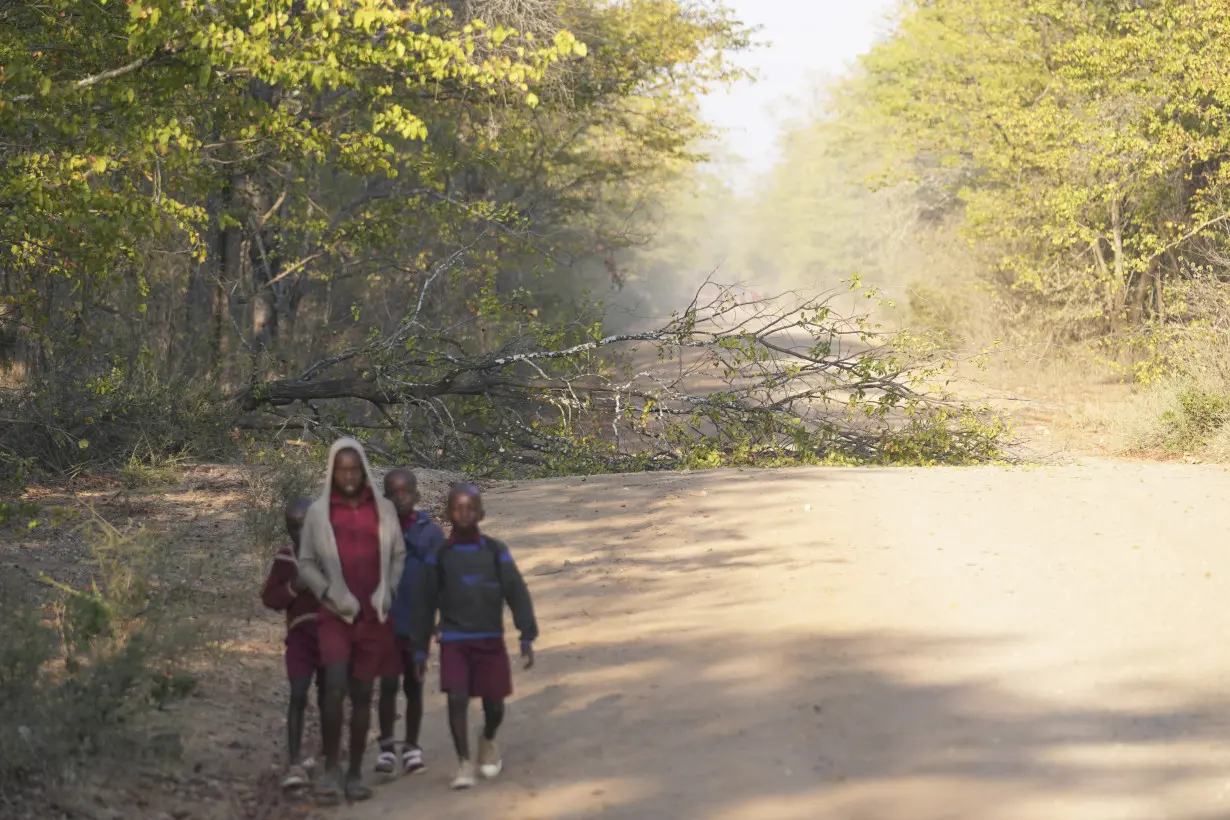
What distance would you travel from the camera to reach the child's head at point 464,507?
5953 mm

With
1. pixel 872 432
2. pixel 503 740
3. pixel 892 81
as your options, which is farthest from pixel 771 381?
pixel 892 81

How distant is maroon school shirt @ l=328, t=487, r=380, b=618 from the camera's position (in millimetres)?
6020

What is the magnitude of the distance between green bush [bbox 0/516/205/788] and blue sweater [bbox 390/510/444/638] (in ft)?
3.11

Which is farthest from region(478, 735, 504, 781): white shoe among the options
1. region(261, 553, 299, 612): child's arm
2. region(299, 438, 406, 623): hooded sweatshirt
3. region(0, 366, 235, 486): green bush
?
region(0, 366, 235, 486): green bush

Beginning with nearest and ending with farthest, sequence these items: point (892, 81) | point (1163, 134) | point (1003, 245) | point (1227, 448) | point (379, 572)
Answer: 1. point (379, 572)
2. point (1227, 448)
3. point (1163, 134)
4. point (1003, 245)
5. point (892, 81)

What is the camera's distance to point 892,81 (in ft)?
119

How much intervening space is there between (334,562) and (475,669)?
76 cm

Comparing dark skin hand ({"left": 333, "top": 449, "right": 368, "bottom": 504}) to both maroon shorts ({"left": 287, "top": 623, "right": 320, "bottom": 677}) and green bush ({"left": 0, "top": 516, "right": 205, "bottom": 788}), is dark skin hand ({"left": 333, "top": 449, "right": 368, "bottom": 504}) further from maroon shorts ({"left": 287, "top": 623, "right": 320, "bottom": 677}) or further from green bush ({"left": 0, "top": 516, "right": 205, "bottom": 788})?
green bush ({"left": 0, "top": 516, "right": 205, "bottom": 788})

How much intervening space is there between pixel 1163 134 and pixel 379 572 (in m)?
18.8

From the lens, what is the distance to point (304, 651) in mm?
6141

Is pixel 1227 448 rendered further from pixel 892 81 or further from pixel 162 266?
pixel 892 81

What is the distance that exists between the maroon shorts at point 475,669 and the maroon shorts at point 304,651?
0.60m

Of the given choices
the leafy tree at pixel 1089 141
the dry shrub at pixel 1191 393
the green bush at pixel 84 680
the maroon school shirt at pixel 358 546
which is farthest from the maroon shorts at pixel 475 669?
the leafy tree at pixel 1089 141

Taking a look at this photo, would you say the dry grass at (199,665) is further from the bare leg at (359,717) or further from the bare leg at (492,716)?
the bare leg at (492,716)
